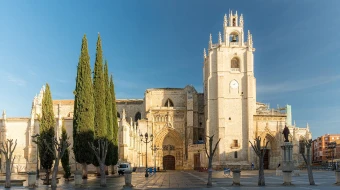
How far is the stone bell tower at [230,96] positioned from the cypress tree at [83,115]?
33.5 m

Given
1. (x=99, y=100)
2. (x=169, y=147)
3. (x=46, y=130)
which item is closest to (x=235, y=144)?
(x=169, y=147)

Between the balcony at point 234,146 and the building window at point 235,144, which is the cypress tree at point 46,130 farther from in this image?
the building window at point 235,144

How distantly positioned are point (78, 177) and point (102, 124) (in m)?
10.0

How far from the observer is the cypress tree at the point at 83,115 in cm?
3153

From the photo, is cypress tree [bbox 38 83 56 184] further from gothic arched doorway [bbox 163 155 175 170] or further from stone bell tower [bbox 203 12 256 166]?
gothic arched doorway [bbox 163 155 175 170]

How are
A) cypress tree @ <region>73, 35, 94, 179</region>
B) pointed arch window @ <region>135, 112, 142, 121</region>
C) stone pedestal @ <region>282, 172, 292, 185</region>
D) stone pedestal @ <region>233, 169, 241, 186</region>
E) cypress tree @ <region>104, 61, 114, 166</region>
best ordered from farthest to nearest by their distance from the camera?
1. pointed arch window @ <region>135, 112, 142, 121</region>
2. cypress tree @ <region>104, 61, 114, 166</region>
3. cypress tree @ <region>73, 35, 94, 179</region>
4. stone pedestal @ <region>233, 169, 241, 186</region>
5. stone pedestal @ <region>282, 172, 292, 185</region>

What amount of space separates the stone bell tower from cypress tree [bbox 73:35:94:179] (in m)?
33.5

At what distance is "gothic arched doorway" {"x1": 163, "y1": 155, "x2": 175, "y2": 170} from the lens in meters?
69.2

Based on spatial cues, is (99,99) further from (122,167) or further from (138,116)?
(138,116)

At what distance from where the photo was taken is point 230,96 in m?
64.7

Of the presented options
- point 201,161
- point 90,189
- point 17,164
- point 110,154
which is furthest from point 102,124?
point 201,161

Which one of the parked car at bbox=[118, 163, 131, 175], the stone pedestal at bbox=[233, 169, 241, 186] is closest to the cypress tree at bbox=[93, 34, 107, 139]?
the parked car at bbox=[118, 163, 131, 175]

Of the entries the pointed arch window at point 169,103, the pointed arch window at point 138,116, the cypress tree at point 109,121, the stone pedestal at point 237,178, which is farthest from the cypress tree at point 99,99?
the pointed arch window at point 138,116

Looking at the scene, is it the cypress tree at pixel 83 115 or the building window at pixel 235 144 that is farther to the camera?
the building window at pixel 235 144
